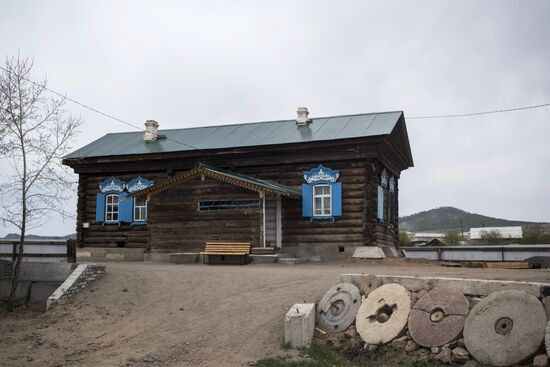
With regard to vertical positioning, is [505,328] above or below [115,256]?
below

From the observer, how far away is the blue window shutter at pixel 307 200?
2319 centimetres

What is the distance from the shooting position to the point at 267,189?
2112 centimetres

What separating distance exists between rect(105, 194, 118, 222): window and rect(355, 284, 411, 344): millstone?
63.5ft

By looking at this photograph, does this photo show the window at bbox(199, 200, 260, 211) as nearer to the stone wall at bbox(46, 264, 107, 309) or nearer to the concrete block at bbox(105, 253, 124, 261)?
the concrete block at bbox(105, 253, 124, 261)

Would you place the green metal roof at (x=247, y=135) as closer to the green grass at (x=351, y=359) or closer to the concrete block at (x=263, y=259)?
the concrete block at (x=263, y=259)

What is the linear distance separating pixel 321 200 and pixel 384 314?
526 inches

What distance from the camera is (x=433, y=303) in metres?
9.48

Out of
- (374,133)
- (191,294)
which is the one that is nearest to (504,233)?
(374,133)

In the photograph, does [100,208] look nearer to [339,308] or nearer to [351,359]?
[339,308]

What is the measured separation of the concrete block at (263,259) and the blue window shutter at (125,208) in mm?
8643

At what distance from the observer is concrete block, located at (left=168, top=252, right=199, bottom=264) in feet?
70.7

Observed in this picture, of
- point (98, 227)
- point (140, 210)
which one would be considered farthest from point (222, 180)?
point (98, 227)

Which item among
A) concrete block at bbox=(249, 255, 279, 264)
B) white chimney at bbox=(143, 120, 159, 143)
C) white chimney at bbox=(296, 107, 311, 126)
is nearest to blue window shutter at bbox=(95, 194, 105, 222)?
white chimney at bbox=(143, 120, 159, 143)

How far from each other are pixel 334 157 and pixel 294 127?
3.90 metres
